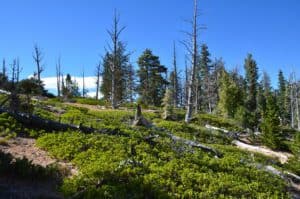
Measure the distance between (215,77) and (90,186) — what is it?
61330mm

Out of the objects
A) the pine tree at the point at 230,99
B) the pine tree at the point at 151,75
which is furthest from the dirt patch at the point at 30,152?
the pine tree at the point at 151,75

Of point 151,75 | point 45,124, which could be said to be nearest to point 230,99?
point 151,75

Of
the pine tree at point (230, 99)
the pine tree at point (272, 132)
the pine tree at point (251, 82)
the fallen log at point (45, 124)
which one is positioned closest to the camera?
the fallen log at point (45, 124)

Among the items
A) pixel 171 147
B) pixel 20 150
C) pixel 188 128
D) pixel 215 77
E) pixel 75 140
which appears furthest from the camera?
pixel 215 77

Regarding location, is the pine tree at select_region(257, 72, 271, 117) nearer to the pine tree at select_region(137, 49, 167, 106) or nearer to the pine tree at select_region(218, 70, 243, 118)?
the pine tree at select_region(218, 70, 243, 118)

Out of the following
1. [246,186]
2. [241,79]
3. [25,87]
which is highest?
[241,79]

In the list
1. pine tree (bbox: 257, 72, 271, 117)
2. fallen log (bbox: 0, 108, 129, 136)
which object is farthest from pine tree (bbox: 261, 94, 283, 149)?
pine tree (bbox: 257, 72, 271, 117)

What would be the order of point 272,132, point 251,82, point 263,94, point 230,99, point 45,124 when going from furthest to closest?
point 263,94 → point 251,82 → point 230,99 → point 272,132 → point 45,124

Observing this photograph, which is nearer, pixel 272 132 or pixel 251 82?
pixel 272 132

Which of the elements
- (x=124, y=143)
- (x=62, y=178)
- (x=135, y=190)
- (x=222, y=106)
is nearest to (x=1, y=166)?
(x=62, y=178)

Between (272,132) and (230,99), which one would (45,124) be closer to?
(272,132)

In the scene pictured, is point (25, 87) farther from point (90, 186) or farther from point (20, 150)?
point (90, 186)

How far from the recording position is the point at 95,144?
12508 millimetres

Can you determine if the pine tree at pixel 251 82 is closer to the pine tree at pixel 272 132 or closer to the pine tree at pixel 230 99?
the pine tree at pixel 230 99
